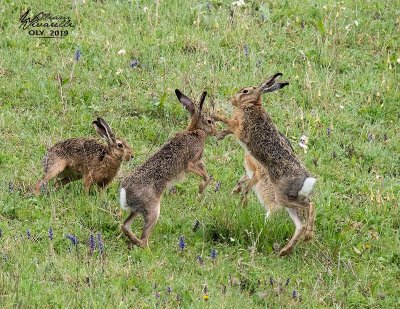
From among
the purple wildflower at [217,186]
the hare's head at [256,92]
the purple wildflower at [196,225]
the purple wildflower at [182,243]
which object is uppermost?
the hare's head at [256,92]

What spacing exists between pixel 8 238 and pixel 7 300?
3.93 ft

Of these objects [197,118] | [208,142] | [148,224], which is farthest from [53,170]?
[208,142]

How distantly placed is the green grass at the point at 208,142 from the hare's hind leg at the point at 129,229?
106 millimetres

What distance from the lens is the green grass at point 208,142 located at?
26.6ft

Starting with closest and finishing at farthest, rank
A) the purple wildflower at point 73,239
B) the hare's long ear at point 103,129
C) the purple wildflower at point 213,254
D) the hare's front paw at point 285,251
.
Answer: the purple wildflower at point 73,239 < the purple wildflower at point 213,254 < the hare's front paw at point 285,251 < the hare's long ear at point 103,129

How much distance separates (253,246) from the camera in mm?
8328

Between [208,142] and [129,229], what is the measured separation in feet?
8.58

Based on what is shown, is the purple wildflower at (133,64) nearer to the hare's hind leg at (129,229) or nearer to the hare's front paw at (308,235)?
the hare's hind leg at (129,229)

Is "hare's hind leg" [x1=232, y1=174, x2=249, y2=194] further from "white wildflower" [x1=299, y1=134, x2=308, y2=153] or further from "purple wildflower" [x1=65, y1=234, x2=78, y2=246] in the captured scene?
"purple wildflower" [x1=65, y1=234, x2=78, y2=246]

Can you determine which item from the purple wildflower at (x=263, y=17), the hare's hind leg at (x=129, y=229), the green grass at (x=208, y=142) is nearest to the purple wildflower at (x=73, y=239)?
the green grass at (x=208, y=142)

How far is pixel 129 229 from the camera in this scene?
8750 millimetres

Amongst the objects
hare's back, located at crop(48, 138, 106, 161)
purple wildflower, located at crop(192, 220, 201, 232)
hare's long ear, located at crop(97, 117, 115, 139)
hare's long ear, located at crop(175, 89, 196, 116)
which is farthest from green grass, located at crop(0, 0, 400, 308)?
hare's long ear, located at crop(175, 89, 196, 116)

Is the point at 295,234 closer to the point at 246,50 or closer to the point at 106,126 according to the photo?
the point at 106,126
